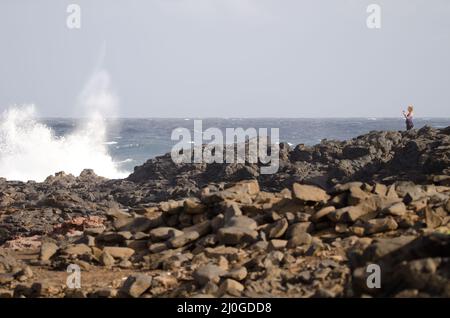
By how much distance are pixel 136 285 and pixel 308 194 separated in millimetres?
3305

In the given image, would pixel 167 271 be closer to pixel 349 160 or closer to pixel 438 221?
pixel 438 221

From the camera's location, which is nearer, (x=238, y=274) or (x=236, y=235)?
(x=238, y=274)

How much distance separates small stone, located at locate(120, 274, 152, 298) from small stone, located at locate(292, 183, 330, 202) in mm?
2910

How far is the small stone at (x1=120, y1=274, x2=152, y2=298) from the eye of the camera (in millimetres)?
7066

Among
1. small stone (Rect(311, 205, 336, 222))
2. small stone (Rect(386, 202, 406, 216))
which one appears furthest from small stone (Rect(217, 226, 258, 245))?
small stone (Rect(386, 202, 406, 216))

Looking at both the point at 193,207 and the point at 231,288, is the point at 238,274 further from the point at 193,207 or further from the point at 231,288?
the point at 193,207

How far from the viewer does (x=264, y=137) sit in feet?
76.7

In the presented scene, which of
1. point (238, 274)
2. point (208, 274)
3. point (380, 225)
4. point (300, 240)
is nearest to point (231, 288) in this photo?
point (238, 274)

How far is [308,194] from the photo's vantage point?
9.35m

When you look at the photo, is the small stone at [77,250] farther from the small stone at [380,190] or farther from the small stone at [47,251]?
the small stone at [380,190]

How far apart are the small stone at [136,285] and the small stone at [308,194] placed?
2910mm

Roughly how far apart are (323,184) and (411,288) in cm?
1130
